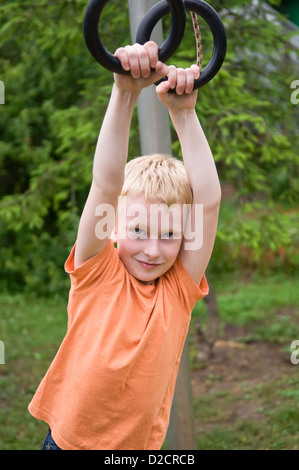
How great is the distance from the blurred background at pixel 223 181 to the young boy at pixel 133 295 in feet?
5.95

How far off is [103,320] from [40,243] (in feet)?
18.9

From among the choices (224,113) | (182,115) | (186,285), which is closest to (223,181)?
(224,113)

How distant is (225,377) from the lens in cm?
439

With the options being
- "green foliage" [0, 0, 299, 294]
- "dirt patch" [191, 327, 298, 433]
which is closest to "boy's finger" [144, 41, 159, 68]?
"green foliage" [0, 0, 299, 294]

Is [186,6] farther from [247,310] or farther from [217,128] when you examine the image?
[247,310]

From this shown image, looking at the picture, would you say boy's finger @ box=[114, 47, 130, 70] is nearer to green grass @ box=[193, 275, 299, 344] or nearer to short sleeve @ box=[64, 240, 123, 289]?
short sleeve @ box=[64, 240, 123, 289]

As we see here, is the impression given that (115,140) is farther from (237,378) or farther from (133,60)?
(237,378)

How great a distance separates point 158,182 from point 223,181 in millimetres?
3051

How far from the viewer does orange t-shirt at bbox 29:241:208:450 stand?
1.56 metres

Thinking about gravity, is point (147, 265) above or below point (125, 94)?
below

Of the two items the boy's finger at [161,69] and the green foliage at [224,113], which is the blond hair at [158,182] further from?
the green foliage at [224,113]

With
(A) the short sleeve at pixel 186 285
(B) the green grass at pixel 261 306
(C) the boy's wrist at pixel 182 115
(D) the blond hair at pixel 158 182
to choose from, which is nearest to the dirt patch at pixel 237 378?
(B) the green grass at pixel 261 306

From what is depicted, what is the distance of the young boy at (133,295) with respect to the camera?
60.7 inches
